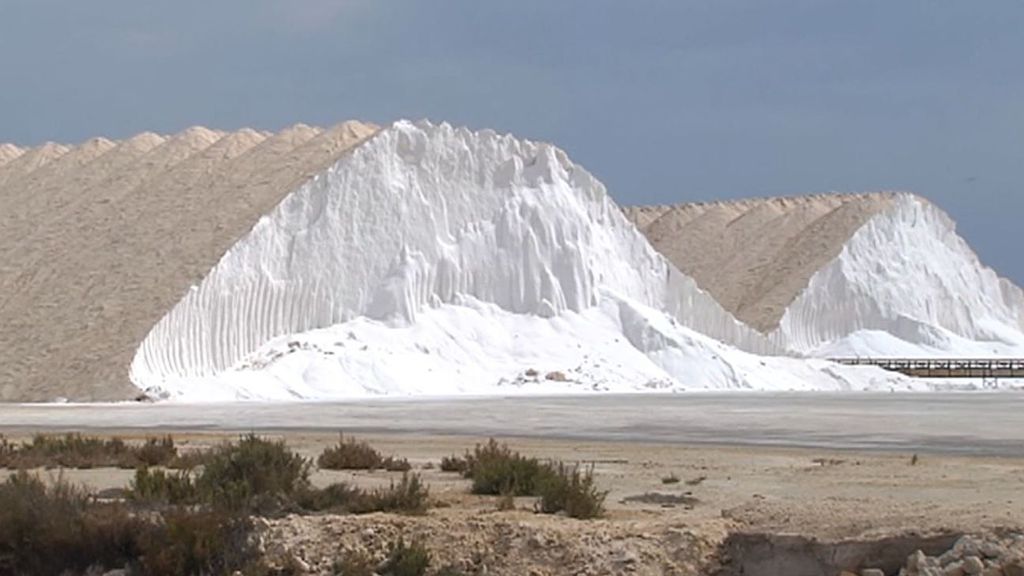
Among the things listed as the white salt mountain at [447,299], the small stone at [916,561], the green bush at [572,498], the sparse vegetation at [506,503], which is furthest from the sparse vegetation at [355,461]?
the white salt mountain at [447,299]

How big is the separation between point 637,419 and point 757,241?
60.1m

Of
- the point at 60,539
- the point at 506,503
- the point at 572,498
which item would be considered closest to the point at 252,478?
the point at 60,539

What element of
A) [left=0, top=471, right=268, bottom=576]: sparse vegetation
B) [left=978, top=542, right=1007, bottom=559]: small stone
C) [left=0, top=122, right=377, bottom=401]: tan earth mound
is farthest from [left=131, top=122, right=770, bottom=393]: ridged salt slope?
[left=978, top=542, right=1007, bottom=559]: small stone

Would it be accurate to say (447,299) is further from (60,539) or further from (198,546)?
(198,546)

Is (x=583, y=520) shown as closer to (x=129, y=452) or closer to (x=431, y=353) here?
(x=129, y=452)

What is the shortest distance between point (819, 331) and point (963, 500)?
212ft

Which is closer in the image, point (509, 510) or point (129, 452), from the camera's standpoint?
point (509, 510)

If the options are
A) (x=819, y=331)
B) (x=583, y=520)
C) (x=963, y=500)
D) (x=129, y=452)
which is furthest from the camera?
(x=819, y=331)

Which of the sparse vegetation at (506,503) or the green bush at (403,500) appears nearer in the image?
the green bush at (403,500)

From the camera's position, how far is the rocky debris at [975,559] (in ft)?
33.9

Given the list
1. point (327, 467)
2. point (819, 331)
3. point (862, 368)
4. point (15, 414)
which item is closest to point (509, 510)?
point (327, 467)

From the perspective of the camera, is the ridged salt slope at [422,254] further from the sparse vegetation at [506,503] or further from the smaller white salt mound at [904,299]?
the sparse vegetation at [506,503]

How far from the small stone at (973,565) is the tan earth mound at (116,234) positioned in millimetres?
34098

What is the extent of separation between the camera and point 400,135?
178 ft
